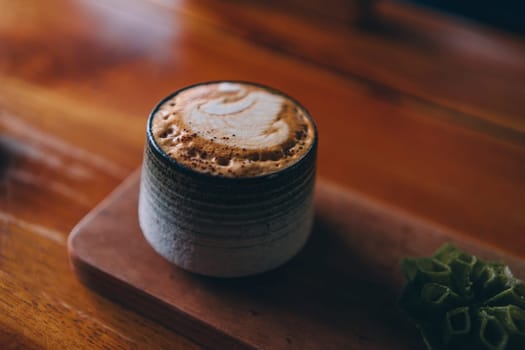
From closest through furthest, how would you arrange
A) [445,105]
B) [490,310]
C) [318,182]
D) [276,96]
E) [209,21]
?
[490,310]
[276,96]
[318,182]
[445,105]
[209,21]

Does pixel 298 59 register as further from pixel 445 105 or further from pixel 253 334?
pixel 253 334

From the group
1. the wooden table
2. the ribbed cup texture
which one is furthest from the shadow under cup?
the wooden table

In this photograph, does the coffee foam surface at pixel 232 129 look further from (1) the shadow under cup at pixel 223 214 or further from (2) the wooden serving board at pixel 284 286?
(2) the wooden serving board at pixel 284 286

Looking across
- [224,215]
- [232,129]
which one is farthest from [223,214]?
[232,129]

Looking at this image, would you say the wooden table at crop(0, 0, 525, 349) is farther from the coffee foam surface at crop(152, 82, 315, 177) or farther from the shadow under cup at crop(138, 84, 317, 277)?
the coffee foam surface at crop(152, 82, 315, 177)

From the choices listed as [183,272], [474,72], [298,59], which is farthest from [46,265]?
[474,72]

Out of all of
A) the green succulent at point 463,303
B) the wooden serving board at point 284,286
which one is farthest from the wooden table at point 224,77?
the green succulent at point 463,303

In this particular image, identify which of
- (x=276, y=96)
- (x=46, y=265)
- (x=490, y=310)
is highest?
(x=276, y=96)
